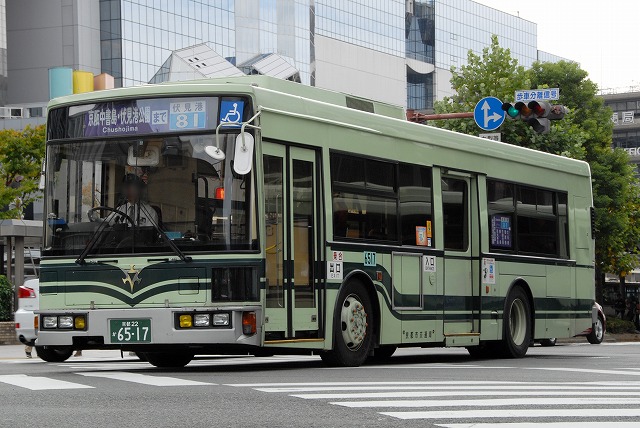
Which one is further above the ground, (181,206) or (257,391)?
(181,206)

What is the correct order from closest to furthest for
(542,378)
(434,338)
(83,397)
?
Answer: (83,397)
(542,378)
(434,338)

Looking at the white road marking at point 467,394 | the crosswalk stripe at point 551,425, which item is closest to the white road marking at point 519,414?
the crosswalk stripe at point 551,425

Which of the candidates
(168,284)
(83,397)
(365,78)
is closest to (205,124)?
(168,284)

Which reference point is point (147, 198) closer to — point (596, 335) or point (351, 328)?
point (351, 328)

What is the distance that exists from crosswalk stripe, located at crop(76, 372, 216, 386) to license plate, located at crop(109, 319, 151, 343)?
0.37m

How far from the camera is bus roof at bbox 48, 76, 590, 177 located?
570 inches

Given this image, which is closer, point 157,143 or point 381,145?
point 157,143

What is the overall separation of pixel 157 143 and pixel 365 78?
112 m

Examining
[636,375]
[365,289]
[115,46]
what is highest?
[115,46]

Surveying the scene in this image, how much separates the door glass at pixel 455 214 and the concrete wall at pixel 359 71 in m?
94.3

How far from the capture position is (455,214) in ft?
60.7

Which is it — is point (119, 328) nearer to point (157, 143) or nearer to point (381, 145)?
point (157, 143)

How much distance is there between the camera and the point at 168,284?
1408 cm

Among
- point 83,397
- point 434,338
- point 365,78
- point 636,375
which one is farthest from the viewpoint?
point 365,78
